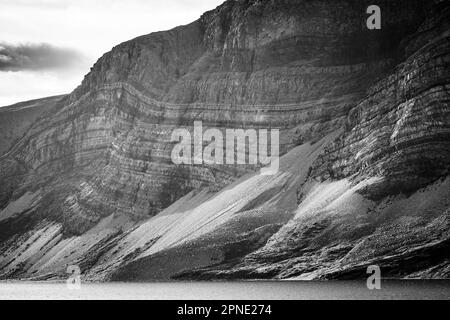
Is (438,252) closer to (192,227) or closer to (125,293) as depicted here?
(125,293)

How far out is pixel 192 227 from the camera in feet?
602

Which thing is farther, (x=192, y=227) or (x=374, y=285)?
(x=192, y=227)

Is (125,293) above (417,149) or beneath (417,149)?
beneath

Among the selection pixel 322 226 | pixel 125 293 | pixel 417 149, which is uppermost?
pixel 417 149

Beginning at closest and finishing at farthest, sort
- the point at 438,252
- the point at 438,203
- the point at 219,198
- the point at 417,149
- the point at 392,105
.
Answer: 1. the point at 438,252
2. the point at 438,203
3. the point at 417,149
4. the point at 392,105
5. the point at 219,198

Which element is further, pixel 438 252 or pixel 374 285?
pixel 438 252

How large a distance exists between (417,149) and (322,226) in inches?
914

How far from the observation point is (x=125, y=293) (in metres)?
128
